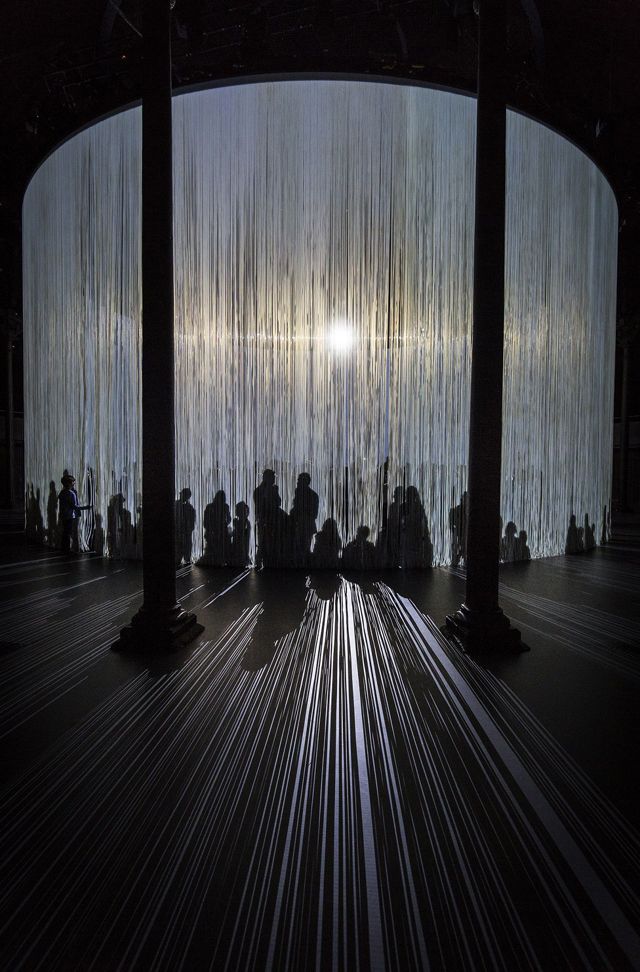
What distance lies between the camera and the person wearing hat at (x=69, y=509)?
233 inches

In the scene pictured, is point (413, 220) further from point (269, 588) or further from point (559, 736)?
point (559, 736)

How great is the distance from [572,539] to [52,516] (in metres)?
6.85

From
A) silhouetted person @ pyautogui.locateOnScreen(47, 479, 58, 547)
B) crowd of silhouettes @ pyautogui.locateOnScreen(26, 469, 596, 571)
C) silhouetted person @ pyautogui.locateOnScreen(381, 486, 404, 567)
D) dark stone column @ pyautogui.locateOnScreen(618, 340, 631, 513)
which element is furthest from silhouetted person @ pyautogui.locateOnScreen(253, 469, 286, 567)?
dark stone column @ pyautogui.locateOnScreen(618, 340, 631, 513)

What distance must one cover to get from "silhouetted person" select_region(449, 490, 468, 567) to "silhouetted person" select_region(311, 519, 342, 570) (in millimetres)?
1300

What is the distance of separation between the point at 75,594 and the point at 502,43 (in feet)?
16.2

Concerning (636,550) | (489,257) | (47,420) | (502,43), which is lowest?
(636,550)

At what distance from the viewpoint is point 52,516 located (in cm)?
671

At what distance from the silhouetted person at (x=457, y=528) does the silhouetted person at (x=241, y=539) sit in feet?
7.38

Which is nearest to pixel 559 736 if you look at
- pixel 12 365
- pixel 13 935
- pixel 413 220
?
pixel 13 935

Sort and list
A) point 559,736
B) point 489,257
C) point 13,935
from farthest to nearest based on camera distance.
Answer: point 489,257 → point 559,736 → point 13,935

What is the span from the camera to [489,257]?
3.02 m

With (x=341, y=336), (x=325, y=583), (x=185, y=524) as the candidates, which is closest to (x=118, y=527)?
(x=185, y=524)

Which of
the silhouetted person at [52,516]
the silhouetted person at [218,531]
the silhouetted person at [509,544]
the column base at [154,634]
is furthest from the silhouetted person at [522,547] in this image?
the silhouetted person at [52,516]

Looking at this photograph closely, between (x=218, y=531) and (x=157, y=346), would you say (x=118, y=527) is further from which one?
(x=157, y=346)
